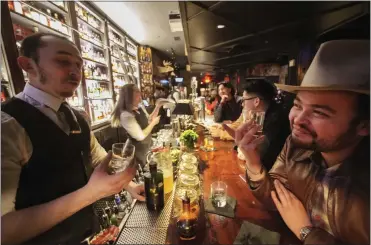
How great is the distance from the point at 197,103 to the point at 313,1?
9.69 ft

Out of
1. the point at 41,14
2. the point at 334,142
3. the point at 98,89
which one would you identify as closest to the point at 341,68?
the point at 334,142

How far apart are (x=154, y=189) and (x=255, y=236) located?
0.56m

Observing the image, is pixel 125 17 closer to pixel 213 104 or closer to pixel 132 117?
pixel 132 117

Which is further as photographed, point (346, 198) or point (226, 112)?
point (226, 112)

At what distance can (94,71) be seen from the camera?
244cm

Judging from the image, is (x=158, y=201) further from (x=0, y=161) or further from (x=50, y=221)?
(x=0, y=161)

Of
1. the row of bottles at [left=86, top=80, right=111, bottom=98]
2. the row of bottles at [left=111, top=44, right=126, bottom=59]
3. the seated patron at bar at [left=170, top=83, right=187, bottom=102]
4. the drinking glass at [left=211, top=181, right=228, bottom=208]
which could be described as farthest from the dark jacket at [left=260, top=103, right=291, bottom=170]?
the seated patron at bar at [left=170, top=83, right=187, bottom=102]

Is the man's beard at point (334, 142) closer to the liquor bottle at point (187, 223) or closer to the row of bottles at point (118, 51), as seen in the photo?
the liquor bottle at point (187, 223)

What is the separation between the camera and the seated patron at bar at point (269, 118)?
1375 millimetres

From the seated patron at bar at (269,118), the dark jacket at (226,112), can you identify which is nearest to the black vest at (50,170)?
the seated patron at bar at (269,118)

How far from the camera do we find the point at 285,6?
80cm

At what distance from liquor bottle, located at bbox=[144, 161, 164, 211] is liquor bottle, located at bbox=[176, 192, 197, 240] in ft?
0.62

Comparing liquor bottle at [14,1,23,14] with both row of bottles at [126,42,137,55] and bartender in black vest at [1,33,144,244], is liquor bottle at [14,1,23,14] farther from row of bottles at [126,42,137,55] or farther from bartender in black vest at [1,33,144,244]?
bartender in black vest at [1,33,144,244]

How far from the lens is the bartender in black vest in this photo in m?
0.76
